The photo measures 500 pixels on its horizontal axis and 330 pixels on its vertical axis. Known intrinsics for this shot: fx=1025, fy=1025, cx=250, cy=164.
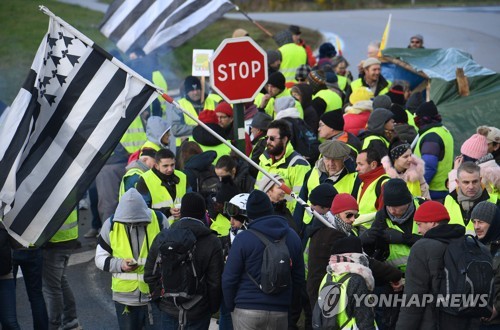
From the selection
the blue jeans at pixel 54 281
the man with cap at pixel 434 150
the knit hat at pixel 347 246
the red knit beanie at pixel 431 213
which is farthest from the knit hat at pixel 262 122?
the knit hat at pixel 347 246

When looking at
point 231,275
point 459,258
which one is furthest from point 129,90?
point 459,258

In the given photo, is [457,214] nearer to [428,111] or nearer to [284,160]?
[284,160]

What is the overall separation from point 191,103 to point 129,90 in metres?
6.44

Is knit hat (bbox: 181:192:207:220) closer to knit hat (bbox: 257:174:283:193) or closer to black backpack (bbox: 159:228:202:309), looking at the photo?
black backpack (bbox: 159:228:202:309)

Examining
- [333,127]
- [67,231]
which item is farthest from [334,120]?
[67,231]

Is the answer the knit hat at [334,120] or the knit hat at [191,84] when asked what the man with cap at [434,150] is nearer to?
the knit hat at [334,120]

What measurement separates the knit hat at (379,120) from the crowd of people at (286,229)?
0.01 m

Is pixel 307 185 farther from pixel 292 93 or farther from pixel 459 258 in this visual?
pixel 292 93

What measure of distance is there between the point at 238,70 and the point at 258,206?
74.7 inches

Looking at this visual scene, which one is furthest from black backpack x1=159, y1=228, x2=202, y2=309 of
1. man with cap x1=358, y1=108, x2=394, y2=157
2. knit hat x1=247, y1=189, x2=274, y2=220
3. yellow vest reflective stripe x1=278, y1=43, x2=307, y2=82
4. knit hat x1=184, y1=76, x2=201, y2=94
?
yellow vest reflective stripe x1=278, y1=43, x2=307, y2=82

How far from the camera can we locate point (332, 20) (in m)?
39.0

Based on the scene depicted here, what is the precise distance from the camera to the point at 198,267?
7.97 metres

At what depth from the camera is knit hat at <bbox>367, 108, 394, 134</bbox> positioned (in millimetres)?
10961

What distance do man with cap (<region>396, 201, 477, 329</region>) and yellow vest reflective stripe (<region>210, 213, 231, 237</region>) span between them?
268cm
